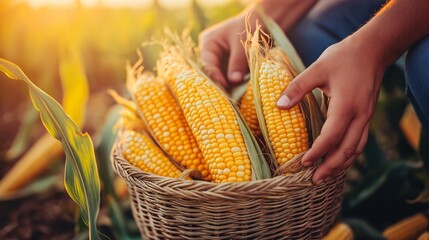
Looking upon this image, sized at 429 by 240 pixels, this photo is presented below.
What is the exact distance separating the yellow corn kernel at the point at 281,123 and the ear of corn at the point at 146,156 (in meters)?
0.28

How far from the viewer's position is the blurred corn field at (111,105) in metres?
1.61

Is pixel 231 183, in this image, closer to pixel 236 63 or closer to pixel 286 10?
pixel 236 63

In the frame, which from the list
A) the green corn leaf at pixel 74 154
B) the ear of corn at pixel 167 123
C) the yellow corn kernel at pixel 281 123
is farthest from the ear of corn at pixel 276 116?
the green corn leaf at pixel 74 154

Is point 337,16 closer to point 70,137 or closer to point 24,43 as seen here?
→ point 70,137

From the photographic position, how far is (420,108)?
1184 millimetres

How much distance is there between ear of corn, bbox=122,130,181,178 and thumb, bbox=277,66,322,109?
0.36 meters

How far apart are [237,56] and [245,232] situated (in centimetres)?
60

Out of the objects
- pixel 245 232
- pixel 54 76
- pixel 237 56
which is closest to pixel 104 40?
pixel 54 76

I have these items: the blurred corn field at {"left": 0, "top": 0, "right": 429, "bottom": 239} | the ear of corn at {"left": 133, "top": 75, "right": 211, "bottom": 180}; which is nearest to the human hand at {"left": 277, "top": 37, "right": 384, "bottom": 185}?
the ear of corn at {"left": 133, "top": 75, "right": 211, "bottom": 180}

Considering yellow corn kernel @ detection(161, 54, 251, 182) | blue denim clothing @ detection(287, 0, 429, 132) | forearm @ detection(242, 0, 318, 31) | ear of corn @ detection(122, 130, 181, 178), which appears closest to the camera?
yellow corn kernel @ detection(161, 54, 251, 182)

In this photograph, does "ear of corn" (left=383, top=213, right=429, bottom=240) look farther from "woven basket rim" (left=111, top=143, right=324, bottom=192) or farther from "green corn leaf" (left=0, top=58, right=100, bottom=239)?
"green corn leaf" (left=0, top=58, right=100, bottom=239)

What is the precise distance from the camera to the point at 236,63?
1.46 meters

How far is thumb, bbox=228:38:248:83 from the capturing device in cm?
145

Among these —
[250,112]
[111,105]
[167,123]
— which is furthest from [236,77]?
[111,105]
